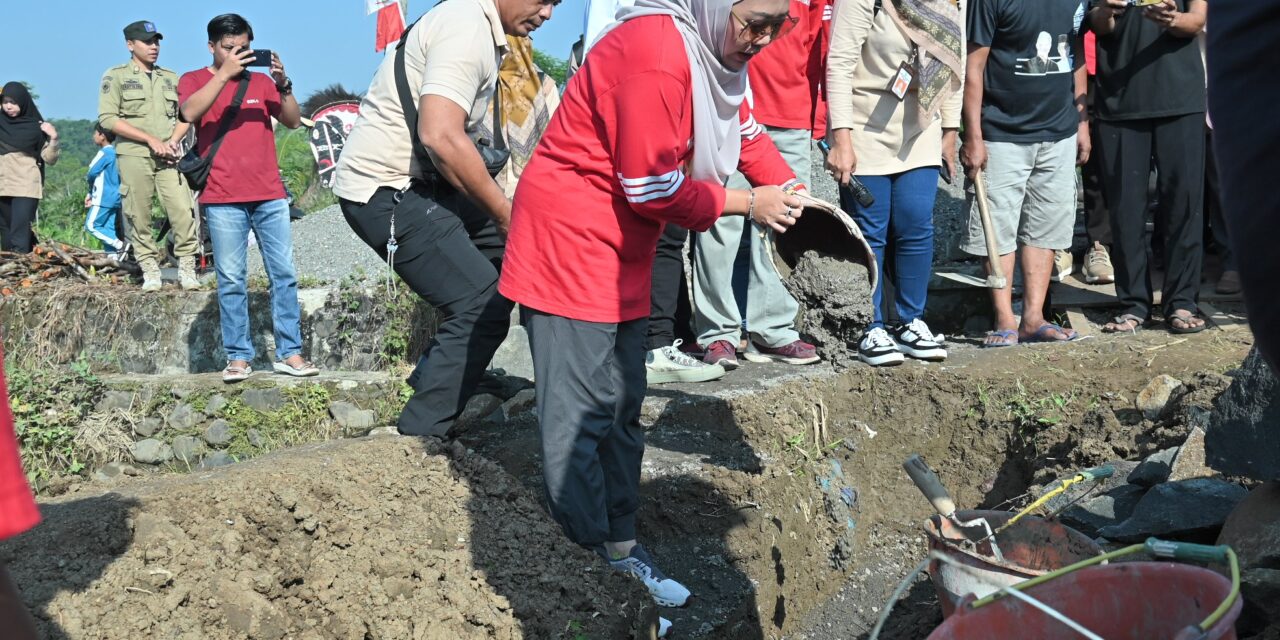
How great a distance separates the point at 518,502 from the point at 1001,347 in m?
3.07

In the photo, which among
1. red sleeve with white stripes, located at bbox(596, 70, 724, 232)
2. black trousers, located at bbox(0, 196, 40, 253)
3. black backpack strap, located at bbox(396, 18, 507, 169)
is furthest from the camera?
black trousers, located at bbox(0, 196, 40, 253)

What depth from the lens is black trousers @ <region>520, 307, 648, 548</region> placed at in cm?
329

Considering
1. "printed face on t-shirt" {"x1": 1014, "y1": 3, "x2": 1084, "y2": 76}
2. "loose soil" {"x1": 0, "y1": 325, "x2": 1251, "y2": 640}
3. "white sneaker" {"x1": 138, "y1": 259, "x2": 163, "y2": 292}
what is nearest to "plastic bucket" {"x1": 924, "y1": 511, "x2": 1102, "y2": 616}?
"loose soil" {"x1": 0, "y1": 325, "x2": 1251, "y2": 640}

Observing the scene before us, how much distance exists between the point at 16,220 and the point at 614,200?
8.92 metres

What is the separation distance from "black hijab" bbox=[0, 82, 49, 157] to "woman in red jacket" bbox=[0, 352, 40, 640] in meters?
9.84

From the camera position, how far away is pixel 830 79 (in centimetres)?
557

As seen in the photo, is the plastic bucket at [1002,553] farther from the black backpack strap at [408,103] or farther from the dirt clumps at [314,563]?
the black backpack strap at [408,103]

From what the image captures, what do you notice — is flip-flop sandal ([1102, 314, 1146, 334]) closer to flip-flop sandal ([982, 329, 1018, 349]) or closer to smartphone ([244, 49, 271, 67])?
flip-flop sandal ([982, 329, 1018, 349])

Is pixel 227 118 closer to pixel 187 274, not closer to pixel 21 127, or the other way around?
pixel 187 274

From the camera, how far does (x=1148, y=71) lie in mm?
6004

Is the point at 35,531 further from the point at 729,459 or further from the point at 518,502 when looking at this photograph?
the point at 729,459

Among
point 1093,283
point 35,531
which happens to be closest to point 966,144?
point 1093,283

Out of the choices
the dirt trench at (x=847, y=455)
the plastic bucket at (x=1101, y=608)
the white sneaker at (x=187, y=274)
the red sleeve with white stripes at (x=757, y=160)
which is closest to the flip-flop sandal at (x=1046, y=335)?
the dirt trench at (x=847, y=455)

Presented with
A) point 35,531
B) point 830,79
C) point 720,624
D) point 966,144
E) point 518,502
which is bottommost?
point 720,624
